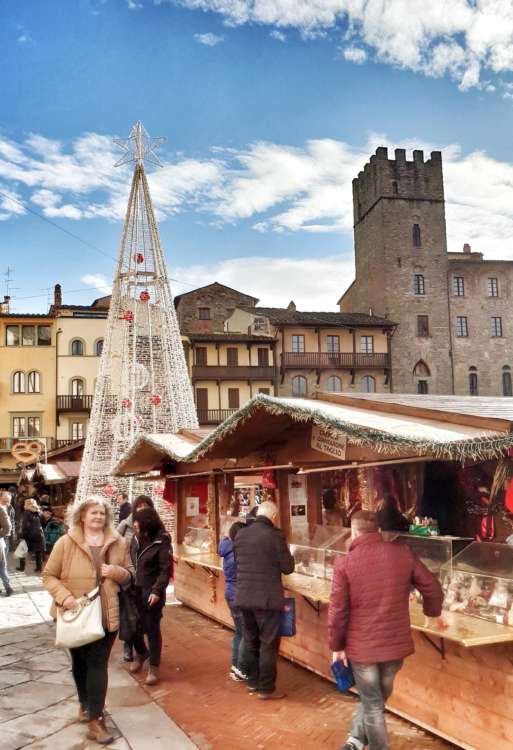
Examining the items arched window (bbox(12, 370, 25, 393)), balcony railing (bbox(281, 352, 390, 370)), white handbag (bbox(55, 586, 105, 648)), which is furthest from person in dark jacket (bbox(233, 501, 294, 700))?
balcony railing (bbox(281, 352, 390, 370))

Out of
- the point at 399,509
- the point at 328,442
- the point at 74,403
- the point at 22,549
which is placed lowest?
the point at 22,549

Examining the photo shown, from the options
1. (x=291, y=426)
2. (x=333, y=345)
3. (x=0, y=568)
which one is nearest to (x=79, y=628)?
(x=291, y=426)

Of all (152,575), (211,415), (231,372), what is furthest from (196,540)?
(231,372)

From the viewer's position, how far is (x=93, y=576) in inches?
189

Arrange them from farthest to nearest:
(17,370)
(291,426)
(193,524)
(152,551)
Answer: (17,370), (193,524), (291,426), (152,551)

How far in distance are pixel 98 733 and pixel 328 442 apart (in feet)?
10.6

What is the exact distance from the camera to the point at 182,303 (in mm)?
45281

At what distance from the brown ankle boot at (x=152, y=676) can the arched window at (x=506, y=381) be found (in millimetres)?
44351

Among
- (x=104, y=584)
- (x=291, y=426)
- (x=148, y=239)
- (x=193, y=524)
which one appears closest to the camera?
(x=104, y=584)

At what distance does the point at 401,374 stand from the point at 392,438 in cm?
4090

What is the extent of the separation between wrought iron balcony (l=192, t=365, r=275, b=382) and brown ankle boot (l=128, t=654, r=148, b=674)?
111ft

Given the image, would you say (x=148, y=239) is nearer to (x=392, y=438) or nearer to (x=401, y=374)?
(x=392, y=438)

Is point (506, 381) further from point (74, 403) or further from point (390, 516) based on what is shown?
point (390, 516)

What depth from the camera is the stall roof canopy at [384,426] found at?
4648 millimetres
